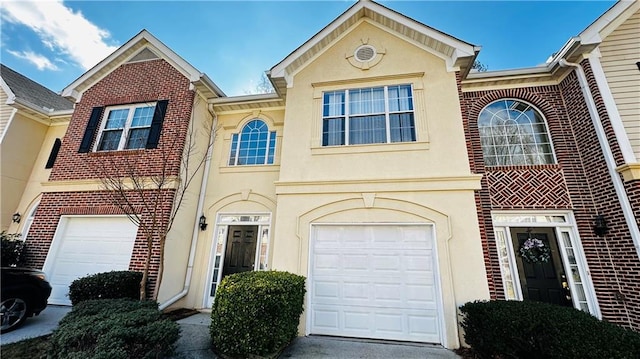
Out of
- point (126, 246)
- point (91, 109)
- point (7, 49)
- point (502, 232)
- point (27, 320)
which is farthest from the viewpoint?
point (91, 109)

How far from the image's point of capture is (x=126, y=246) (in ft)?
23.1

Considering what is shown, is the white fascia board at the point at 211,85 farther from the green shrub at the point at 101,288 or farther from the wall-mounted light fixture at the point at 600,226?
the wall-mounted light fixture at the point at 600,226

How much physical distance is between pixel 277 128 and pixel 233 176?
2.16 metres

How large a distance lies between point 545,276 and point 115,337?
28.6 ft

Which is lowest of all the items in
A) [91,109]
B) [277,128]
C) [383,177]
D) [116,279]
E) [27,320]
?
[27,320]

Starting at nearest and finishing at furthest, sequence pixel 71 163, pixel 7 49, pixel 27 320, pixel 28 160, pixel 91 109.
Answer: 1. pixel 27 320
2. pixel 7 49
3. pixel 71 163
4. pixel 91 109
5. pixel 28 160

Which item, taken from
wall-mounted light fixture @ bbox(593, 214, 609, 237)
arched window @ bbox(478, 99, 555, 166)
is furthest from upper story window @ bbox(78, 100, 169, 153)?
wall-mounted light fixture @ bbox(593, 214, 609, 237)

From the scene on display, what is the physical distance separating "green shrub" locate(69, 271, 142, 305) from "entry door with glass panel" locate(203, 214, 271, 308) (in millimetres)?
2058

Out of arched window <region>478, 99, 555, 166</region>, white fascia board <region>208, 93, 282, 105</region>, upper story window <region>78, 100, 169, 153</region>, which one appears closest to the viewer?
arched window <region>478, 99, 555, 166</region>

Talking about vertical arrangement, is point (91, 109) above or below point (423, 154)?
above

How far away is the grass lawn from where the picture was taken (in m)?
3.96

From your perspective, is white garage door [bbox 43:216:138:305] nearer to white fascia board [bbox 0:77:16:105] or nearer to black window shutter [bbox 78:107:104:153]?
black window shutter [bbox 78:107:104:153]

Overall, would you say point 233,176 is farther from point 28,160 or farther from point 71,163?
point 28,160

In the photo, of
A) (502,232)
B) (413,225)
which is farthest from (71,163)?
(502,232)
